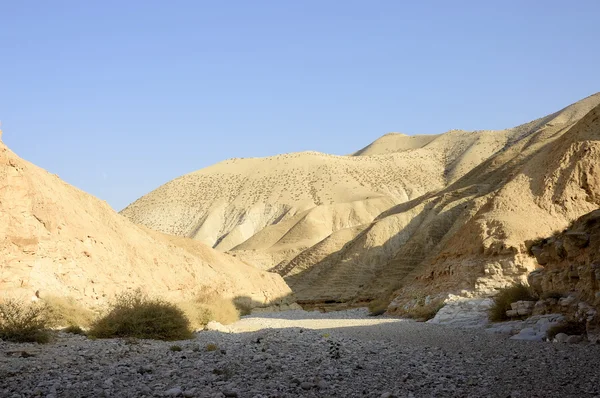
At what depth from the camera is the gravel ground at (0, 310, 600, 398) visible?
7.98 m

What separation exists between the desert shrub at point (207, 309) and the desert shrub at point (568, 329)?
10505mm

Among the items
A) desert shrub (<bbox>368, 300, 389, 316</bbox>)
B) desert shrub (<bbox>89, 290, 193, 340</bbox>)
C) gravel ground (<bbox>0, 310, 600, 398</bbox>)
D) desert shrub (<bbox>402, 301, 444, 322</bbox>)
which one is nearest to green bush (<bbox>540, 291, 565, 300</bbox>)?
gravel ground (<bbox>0, 310, 600, 398</bbox>)

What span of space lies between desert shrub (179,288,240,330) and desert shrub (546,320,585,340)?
34.5 feet

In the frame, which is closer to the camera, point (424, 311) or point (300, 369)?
point (300, 369)

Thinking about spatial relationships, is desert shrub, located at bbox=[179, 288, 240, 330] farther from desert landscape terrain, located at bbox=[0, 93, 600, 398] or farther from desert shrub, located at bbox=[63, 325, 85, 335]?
desert shrub, located at bbox=[63, 325, 85, 335]

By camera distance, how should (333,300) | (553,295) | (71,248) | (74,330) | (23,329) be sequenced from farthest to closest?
(333,300) < (71,248) < (74,330) < (553,295) < (23,329)

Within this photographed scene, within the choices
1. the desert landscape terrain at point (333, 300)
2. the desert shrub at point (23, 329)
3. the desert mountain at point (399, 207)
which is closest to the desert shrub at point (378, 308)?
the desert landscape terrain at point (333, 300)

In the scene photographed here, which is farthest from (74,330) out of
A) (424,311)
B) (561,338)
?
(424,311)

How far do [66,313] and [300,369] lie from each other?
10.8 metres

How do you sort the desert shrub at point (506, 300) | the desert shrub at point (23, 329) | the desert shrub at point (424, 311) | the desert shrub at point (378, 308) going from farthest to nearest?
the desert shrub at point (378, 308)
the desert shrub at point (424, 311)
the desert shrub at point (506, 300)
the desert shrub at point (23, 329)

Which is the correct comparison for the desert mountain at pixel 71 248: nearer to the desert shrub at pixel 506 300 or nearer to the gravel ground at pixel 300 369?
the gravel ground at pixel 300 369

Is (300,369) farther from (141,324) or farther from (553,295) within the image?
(553,295)

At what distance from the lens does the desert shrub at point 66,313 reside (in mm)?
17047

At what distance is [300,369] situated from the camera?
9.55 metres
